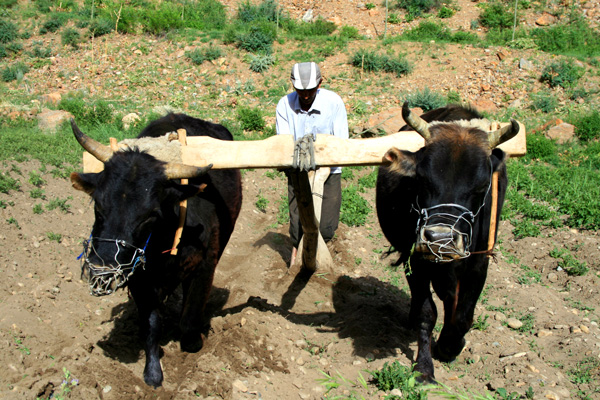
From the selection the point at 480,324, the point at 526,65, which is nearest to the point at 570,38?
the point at 526,65

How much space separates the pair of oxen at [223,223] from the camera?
3.55 meters

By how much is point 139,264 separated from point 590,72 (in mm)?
18496

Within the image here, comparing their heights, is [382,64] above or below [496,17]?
below

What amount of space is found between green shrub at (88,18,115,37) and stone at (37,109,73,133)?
1081cm

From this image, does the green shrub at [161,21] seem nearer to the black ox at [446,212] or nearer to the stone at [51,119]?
the stone at [51,119]

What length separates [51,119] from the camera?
11.4 metres

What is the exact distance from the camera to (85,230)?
22.4 ft

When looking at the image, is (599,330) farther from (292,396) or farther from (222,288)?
(222,288)

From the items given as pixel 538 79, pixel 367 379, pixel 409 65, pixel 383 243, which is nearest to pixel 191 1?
pixel 409 65

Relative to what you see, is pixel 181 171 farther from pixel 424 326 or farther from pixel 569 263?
pixel 569 263

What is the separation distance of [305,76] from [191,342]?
3.00 metres

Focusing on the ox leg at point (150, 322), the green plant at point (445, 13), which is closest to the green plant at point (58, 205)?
the ox leg at point (150, 322)

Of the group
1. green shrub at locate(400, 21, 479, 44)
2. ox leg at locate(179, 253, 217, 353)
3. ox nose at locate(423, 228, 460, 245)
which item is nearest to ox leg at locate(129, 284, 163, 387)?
ox leg at locate(179, 253, 217, 353)

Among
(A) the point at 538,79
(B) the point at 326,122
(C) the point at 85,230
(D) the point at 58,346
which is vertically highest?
(B) the point at 326,122
